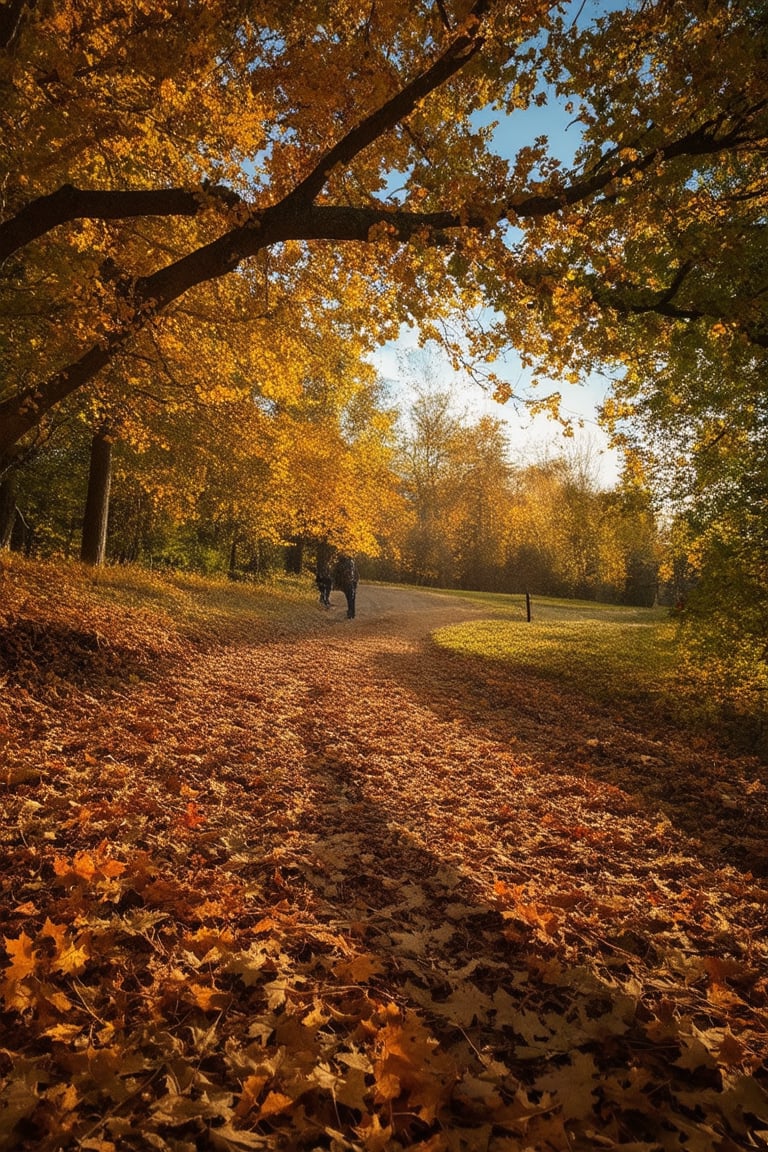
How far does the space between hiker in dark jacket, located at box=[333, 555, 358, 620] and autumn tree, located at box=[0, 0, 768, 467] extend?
10.6 metres

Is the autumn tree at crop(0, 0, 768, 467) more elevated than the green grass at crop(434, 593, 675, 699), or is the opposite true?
the autumn tree at crop(0, 0, 768, 467)

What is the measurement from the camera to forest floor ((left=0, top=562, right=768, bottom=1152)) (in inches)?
75.1

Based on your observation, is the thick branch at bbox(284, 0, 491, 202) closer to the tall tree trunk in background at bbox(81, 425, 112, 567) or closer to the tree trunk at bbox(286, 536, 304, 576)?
the tall tree trunk in background at bbox(81, 425, 112, 567)

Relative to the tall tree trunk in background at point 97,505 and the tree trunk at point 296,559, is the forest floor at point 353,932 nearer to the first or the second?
the tall tree trunk in background at point 97,505

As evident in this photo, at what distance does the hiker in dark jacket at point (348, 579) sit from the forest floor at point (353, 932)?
1072 cm

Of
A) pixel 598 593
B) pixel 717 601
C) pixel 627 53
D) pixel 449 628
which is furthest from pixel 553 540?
pixel 627 53

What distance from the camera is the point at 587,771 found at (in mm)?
6203

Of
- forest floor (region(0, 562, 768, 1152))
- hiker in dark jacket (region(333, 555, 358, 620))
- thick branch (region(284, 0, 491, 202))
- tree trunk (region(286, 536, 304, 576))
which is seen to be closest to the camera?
forest floor (region(0, 562, 768, 1152))

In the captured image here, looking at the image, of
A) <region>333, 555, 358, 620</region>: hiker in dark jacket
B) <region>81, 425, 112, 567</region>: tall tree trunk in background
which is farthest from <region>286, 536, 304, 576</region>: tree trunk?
<region>81, 425, 112, 567</region>: tall tree trunk in background

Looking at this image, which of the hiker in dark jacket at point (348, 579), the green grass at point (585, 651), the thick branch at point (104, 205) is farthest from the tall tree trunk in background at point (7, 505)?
the green grass at point (585, 651)

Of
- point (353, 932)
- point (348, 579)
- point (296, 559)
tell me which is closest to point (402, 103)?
point (353, 932)

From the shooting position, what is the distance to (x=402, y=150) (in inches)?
241

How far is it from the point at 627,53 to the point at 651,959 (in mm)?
7956

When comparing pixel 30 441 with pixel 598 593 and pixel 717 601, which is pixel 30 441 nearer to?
pixel 717 601
